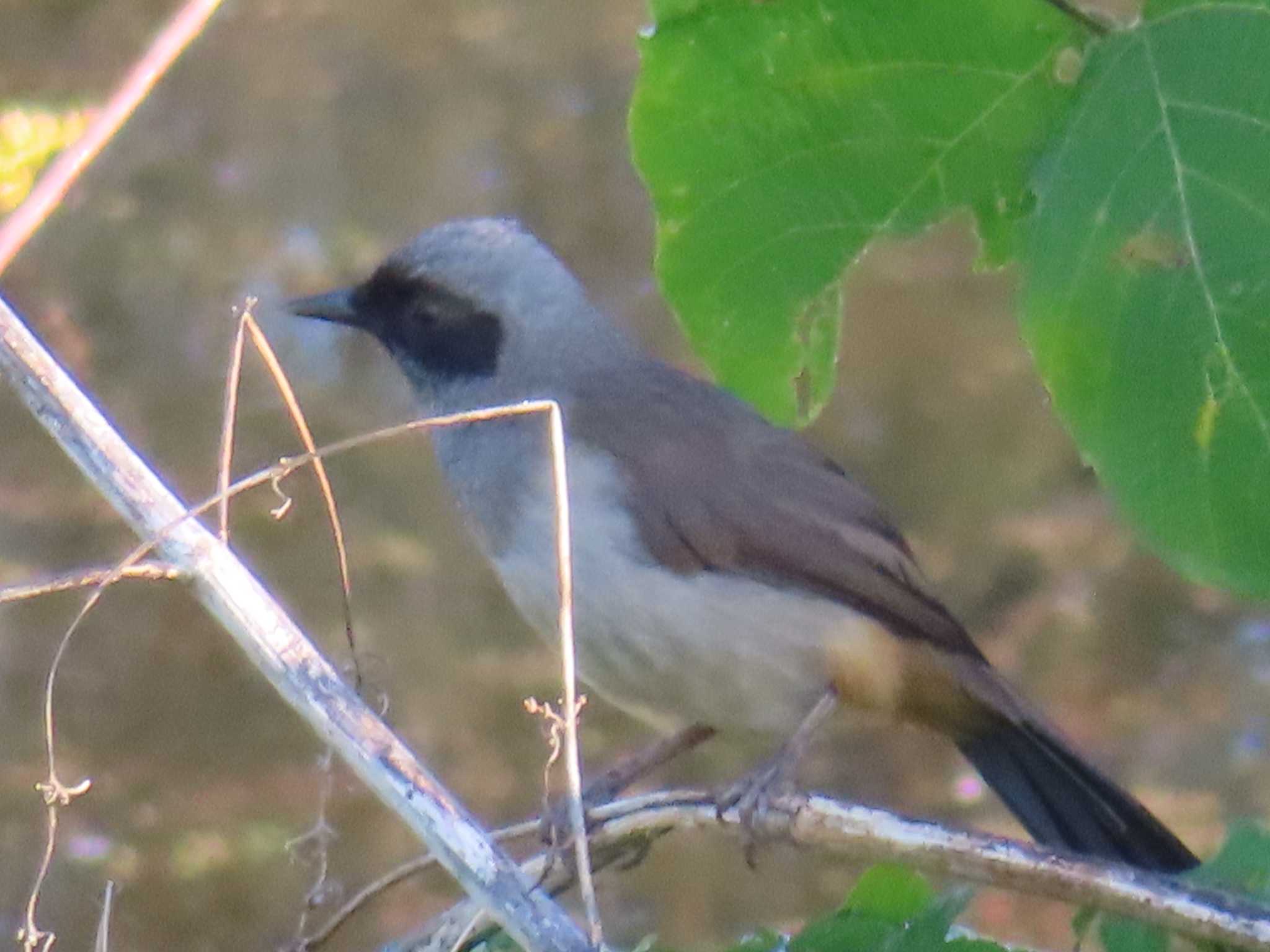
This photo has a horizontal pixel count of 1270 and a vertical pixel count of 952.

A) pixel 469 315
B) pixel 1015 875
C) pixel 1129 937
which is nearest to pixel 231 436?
pixel 1015 875

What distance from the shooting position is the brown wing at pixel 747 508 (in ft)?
9.47

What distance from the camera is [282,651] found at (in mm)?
1472

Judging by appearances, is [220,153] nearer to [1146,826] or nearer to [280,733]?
[280,733]

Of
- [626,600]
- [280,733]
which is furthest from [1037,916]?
[626,600]

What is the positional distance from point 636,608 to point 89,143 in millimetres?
1636

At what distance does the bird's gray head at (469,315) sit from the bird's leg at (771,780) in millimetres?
690

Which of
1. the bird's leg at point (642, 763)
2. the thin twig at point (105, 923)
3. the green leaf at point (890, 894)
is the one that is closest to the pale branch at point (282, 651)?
the thin twig at point (105, 923)

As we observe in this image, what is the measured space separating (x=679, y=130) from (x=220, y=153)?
18.1 ft

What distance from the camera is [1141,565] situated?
6.66m

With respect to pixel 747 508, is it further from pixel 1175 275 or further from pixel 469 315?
pixel 1175 275

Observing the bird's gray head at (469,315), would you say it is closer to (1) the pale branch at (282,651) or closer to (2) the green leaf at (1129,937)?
(2) the green leaf at (1129,937)

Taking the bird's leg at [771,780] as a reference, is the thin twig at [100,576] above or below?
above

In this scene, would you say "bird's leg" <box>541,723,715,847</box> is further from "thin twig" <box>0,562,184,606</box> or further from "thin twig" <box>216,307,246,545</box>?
"thin twig" <box>0,562,184,606</box>

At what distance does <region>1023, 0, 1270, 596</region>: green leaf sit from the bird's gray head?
4.88 ft
